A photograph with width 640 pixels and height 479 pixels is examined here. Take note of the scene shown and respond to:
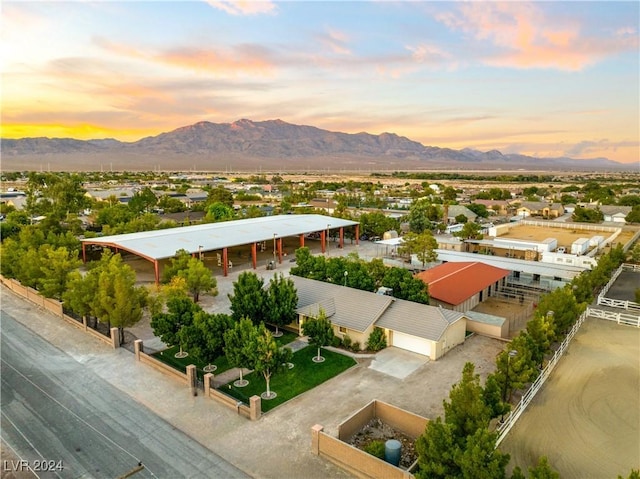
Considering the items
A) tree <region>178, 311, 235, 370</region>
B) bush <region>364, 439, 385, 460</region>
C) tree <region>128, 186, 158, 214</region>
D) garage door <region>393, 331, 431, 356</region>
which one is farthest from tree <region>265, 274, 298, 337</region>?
tree <region>128, 186, 158, 214</region>

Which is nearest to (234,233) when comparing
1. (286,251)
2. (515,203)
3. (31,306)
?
(286,251)

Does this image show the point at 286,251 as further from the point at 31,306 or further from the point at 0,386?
the point at 0,386

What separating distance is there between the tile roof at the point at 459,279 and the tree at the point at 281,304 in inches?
439

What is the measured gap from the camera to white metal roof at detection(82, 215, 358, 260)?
4075 centimetres

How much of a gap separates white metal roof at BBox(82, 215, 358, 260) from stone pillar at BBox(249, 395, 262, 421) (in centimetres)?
2207

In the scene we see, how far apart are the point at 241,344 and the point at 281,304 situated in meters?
6.87

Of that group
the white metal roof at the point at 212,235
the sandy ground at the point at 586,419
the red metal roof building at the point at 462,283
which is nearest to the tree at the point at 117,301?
the white metal roof at the point at 212,235

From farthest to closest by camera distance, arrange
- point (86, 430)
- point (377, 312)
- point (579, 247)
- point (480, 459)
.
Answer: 1. point (579, 247)
2. point (377, 312)
3. point (86, 430)
4. point (480, 459)

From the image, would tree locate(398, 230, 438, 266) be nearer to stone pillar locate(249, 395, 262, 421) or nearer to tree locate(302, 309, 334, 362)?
tree locate(302, 309, 334, 362)

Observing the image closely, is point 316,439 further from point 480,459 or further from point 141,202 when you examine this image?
point 141,202

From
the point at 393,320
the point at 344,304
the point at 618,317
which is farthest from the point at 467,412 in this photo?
the point at 618,317

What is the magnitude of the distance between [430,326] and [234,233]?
28.4 meters

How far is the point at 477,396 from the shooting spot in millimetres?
15016

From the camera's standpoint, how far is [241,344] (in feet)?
68.7
